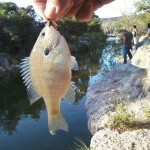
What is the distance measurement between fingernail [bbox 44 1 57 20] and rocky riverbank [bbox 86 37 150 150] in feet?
15.3

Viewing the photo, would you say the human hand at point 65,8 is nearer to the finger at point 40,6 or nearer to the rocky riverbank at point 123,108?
the finger at point 40,6

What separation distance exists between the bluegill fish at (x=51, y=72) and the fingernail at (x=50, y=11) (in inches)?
3.5

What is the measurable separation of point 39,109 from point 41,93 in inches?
448

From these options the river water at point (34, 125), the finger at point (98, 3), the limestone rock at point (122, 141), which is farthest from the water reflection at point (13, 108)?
the finger at point (98, 3)

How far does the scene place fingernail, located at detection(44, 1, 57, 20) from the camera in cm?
121

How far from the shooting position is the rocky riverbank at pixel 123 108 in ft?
19.8

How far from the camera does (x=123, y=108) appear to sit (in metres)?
7.75

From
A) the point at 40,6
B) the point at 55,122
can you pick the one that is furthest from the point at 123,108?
the point at 40,6

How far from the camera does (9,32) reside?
22797 mm

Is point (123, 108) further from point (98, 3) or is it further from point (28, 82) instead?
point (28, 82)

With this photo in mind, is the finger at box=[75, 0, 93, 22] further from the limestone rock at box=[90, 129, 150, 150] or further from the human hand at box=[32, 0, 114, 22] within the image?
the limestone rock at box=[90, 129, 150, 150]

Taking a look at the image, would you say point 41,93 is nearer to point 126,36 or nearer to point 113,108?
point 113,108

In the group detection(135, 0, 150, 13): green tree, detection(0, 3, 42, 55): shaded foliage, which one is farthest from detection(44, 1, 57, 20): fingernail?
detection(135, 0, 150, 13): green tree

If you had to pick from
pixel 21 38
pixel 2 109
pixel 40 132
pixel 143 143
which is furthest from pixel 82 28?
pixel 143 143
